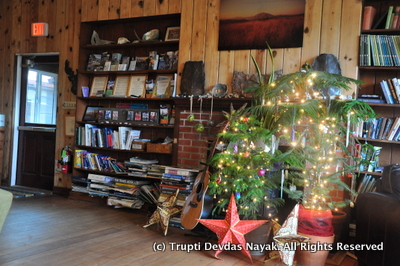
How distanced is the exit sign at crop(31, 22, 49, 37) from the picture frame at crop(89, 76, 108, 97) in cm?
103

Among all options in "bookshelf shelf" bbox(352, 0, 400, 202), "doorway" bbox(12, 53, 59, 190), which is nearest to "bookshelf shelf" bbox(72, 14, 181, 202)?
"doorway" bbox(12, 53, 59, 190)

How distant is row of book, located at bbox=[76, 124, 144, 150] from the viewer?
459cm

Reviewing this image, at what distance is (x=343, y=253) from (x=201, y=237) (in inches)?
46.9

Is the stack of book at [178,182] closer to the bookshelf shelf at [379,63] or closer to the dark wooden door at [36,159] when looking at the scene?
the bookshelf shelf at [379,63]

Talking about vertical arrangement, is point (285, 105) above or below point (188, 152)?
above

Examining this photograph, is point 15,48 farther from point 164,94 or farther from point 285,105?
point 285,105

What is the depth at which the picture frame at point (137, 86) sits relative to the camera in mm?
4629

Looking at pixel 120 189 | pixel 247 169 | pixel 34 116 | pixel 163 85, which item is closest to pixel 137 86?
pixel 163 85

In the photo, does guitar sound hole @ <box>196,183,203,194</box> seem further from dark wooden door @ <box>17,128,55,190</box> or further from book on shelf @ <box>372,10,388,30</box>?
dark wooden door @ <box>17,128,55,190</box>

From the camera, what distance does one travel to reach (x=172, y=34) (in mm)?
4469

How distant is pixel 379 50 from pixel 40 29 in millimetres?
4230

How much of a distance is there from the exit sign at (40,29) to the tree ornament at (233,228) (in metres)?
3.80

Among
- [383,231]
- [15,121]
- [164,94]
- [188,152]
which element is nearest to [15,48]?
[15,121]

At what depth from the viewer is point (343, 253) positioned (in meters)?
3.21
